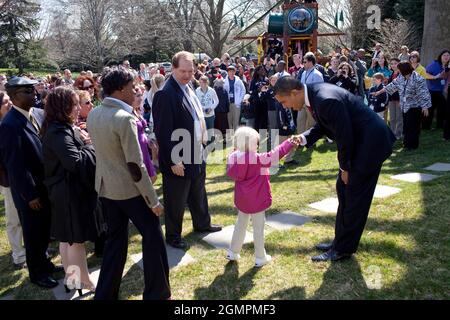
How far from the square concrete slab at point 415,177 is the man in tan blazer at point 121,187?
438 cm

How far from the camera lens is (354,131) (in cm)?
361

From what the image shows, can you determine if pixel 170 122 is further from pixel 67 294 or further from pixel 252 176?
pixel 67 294

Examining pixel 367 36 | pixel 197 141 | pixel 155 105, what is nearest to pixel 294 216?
Result: pixel 197 141

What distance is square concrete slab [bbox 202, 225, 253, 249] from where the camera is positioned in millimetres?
4496

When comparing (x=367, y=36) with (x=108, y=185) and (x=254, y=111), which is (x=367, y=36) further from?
(x=108, y=185)

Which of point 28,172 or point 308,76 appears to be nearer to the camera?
point 28,172

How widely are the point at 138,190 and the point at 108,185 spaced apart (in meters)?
0.22

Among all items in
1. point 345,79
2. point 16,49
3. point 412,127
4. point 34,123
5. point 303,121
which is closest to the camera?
point 34,123

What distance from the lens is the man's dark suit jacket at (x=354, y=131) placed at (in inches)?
135

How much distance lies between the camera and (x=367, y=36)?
1005 inches

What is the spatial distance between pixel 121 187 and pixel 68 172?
701 mm

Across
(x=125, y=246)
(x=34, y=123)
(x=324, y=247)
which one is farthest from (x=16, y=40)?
(x=324, y=247)

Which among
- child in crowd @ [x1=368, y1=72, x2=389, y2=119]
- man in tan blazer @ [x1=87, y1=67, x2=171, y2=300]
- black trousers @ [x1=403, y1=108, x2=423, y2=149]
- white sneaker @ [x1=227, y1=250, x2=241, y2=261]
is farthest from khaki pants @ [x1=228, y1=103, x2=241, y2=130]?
man in tan blazer @ [x1=87, y1=67, x2=171, y2=300]

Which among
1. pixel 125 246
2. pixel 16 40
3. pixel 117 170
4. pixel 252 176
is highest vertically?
pixel 16 40
